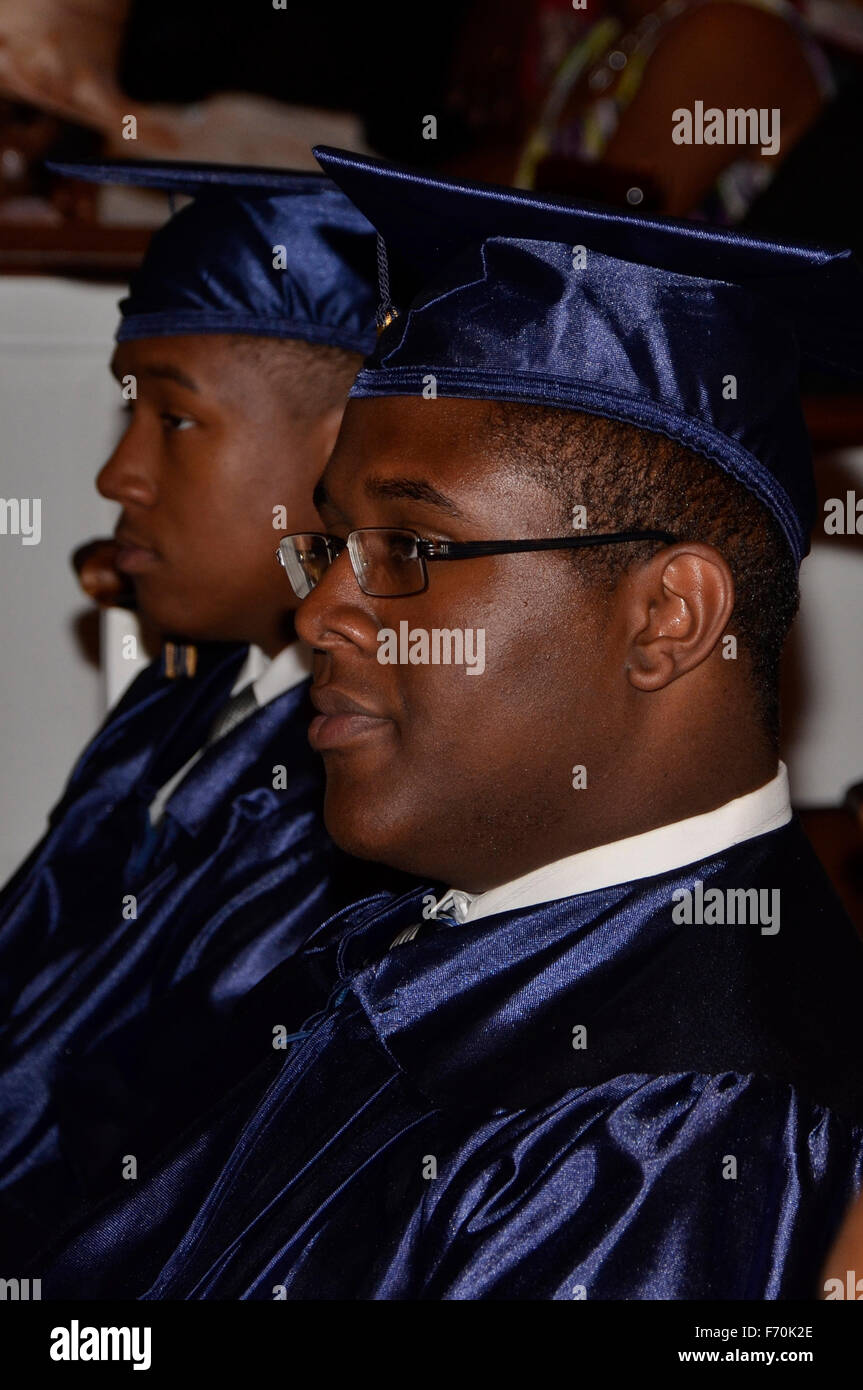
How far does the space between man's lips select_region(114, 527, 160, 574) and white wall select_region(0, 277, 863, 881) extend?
762 mm

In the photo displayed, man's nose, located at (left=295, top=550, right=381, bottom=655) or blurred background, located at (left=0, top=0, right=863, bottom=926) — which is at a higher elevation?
blurred background, located at (left=0, top=0, right=863, bottom=926)

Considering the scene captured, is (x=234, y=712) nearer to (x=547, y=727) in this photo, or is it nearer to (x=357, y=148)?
(x=547, y=727)

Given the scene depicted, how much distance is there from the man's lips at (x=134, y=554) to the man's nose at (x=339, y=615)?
2.22ft

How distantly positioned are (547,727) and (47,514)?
1.66 meters

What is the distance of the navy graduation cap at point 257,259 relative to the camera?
5.46ft

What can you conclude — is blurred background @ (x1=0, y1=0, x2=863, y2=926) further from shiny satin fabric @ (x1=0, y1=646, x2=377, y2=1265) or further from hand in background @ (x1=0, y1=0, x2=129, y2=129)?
shiny satin fabric @ (x1=0, y1=646, x2=377, y2=1265)

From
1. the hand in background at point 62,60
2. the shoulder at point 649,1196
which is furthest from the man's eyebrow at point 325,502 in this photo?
the hand in background at point 62,60

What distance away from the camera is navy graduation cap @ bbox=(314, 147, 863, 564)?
1036 mm

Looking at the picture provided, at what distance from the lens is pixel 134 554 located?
5.82 feet

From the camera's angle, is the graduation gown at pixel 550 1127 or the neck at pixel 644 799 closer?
the graduation gown at pixel 550 1127

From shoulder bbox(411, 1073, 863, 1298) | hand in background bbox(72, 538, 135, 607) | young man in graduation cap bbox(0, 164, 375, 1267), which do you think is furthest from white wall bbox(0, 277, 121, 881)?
shoulder bbox(411, 1073, 863, 1298)

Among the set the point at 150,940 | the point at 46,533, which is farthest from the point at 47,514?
the point at 150,940

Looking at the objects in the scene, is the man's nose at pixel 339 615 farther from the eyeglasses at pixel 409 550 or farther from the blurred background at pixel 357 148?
the blurred background at pixel 357 148
